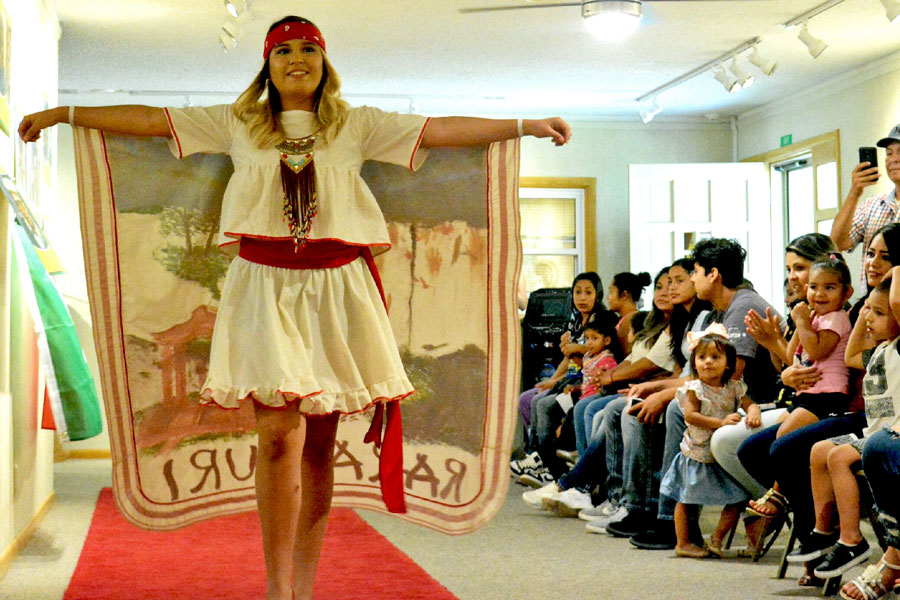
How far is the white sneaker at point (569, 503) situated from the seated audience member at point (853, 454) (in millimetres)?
1830

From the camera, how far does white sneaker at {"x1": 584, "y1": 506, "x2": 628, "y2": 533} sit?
15.5 ft

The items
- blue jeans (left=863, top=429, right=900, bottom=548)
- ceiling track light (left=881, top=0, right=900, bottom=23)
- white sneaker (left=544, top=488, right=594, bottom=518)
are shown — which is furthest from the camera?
ceiling track light (left=881, top=0, right=900, bottom=23)

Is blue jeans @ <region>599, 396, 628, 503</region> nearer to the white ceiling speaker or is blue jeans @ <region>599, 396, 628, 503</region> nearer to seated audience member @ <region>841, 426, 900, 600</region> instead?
seated audience member @ <region>841, 426, 900, 600</region>

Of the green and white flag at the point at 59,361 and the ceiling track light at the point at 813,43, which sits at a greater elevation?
the ceiling track light at the point at 813,43

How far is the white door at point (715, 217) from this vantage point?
8.72m

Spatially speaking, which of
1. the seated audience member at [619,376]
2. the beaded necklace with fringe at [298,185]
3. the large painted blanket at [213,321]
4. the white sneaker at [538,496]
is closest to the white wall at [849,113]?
the seated audience member at [619,376]

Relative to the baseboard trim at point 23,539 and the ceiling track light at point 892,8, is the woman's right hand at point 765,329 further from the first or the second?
the baseboard trim at point 23,539

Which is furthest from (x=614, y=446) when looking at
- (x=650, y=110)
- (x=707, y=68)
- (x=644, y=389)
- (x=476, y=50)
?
(x=650, y=110)

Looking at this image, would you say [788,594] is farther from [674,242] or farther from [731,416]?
[674,242]

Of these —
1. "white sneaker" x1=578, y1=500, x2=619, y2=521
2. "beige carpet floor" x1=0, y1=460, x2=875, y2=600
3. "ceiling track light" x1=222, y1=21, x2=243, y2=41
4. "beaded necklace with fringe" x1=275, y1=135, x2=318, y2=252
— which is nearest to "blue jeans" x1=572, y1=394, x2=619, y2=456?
"white sneaker" x1=578, y1=500, x2=619, y2=521

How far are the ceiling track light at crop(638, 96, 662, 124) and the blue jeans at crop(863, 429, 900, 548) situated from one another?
548 centimetres

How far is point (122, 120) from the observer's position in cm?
272

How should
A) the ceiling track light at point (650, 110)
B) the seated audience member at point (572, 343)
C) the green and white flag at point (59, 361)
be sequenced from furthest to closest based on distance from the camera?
the ceiling track light at point (650, 110) → the seated audience member at point (572, 343) → the green and white flag at point (59, 361)

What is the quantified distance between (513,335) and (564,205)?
20.4 feet
